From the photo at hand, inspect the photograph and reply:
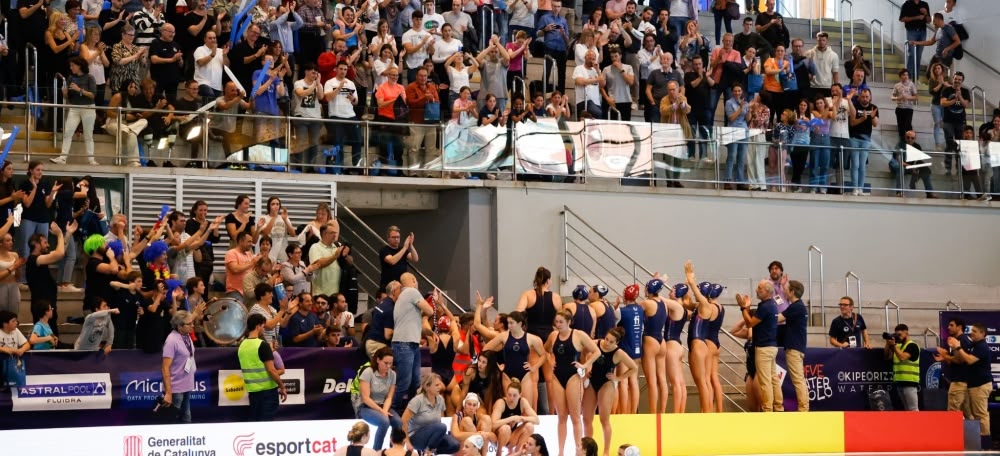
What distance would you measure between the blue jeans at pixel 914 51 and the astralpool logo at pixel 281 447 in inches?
666

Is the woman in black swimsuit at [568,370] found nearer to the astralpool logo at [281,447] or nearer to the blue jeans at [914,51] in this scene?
the astralpool logo at [281,447]

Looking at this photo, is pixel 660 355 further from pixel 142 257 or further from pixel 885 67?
pixel 885 67

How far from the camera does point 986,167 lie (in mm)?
25969

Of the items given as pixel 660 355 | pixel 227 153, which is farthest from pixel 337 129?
pixel 660 355

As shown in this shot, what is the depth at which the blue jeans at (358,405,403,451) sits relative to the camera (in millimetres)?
16547

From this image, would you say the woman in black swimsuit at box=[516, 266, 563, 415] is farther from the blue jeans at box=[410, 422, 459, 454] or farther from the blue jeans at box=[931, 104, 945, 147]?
the blue jeans at box=[931, 104, 945, 147]

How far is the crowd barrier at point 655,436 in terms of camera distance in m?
16.3

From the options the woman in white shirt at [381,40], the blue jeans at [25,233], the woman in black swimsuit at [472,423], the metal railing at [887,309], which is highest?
the woman in white shirt at [381,40]

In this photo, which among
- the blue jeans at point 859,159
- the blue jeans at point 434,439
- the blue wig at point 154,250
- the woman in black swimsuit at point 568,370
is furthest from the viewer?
the blue jeans at point 859,159

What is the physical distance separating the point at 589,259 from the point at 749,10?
10107 millimetres

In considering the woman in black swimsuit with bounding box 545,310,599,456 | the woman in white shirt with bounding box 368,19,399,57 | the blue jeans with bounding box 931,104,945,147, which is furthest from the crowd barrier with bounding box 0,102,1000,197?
the woman in black swimsuit with bounding box 545,310,599,456

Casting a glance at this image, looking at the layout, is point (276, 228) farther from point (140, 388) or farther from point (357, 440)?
point (357, 440)

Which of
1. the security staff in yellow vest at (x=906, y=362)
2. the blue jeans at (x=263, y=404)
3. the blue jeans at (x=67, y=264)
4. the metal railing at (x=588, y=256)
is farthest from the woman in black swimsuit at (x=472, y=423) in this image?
the security staff in yellow vest at (x=906, y=362)

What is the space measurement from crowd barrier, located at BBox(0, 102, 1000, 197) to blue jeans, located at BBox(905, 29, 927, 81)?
16.7 ft
